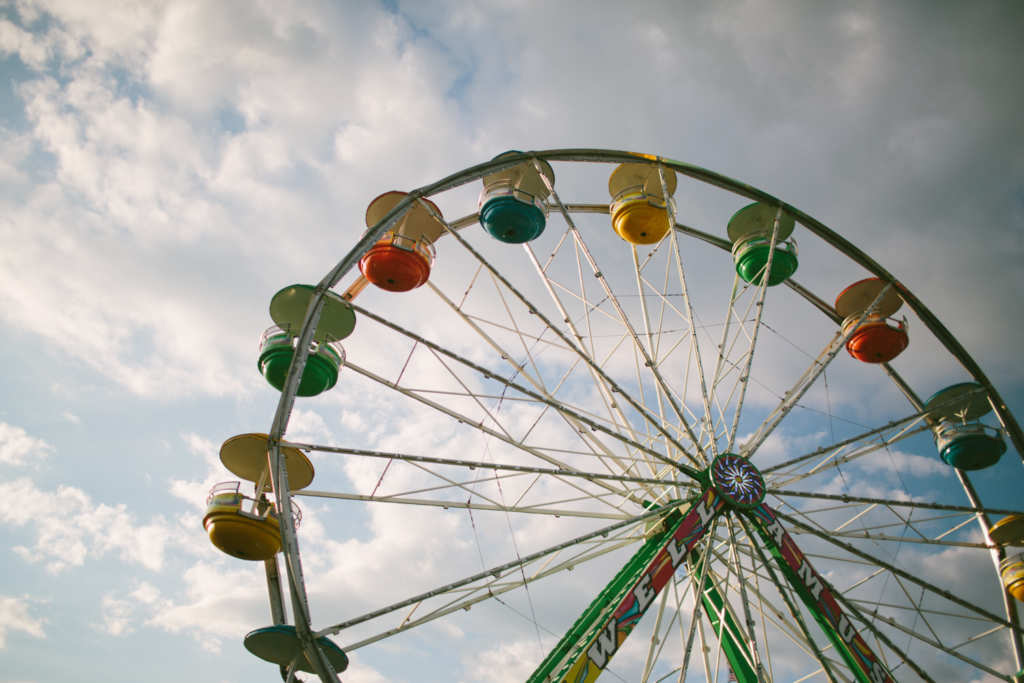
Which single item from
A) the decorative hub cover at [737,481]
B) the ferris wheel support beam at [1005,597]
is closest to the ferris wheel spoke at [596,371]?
the decorative hub cover at [737,481]

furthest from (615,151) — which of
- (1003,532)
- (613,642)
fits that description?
(1003,532)

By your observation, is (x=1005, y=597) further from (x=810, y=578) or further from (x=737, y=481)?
(x=737, y=481)

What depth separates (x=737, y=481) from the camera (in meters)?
9.40

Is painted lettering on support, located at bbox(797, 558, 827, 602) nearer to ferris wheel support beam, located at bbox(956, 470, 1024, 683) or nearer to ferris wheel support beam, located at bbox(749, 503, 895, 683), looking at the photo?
ferris wheel support beam, located at bbox(749, 503, 895, 683)

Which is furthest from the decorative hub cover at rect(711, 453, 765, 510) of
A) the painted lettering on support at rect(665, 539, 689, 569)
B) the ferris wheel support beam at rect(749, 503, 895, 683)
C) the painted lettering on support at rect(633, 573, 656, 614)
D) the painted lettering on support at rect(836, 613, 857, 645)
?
the painted lettering on support at rect(836, 613, 857, 645)

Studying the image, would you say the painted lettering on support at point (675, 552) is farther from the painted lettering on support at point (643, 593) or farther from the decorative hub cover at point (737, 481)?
the decorative hub cover at point (737, 481)

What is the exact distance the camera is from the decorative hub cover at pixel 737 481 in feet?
30.2

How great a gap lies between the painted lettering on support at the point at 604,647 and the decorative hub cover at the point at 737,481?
255 cm

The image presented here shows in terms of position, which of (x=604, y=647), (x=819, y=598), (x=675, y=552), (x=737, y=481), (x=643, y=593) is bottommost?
(x=604, y=647)

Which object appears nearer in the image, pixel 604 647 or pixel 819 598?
pixel 604 647

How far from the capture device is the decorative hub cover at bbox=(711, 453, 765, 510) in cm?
922

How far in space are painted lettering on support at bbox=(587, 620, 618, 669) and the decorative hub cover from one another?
2.55m

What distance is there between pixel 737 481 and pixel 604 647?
3.15 m

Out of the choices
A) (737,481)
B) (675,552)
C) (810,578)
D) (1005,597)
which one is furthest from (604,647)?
(1005,597)
